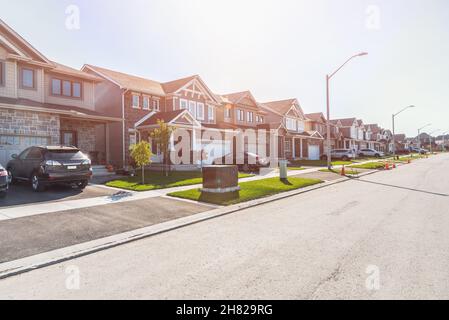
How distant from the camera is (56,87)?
19.0 meters

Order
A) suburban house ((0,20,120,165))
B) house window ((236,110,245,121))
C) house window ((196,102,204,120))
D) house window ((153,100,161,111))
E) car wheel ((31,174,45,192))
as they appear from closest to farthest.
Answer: car wheel ((31,174,45,192))
suburban house ((0,20,120,165))
house window ((153,100,161,111))
house window ((196,102,204,120))
house window ((236,110,245,121))

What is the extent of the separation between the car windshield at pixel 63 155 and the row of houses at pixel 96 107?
566 cm

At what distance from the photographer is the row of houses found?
52.7 feet

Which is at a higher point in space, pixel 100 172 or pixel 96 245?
pixel 100 172

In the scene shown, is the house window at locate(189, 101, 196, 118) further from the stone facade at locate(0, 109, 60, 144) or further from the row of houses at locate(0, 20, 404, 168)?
the stone facade at locate(0, 109, 60, 144)

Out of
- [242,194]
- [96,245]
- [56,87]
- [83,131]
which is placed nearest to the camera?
[96,245]

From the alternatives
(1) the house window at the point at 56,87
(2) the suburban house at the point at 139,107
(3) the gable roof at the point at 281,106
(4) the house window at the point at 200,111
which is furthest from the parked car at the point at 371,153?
(1) the house window at the point at 56,87

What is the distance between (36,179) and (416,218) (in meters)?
13.3

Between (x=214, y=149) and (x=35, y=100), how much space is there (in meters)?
13.9

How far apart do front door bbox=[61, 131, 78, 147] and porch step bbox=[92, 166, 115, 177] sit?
3.18 m

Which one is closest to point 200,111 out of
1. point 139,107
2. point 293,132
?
point 139,107

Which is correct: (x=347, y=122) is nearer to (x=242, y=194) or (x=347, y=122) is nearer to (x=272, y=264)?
(x=242, y=194)

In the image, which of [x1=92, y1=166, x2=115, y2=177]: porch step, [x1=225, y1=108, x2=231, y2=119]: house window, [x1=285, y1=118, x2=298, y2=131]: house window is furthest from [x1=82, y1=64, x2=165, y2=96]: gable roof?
[x1=285, y1=118, x2=298, y2=131]: house window
